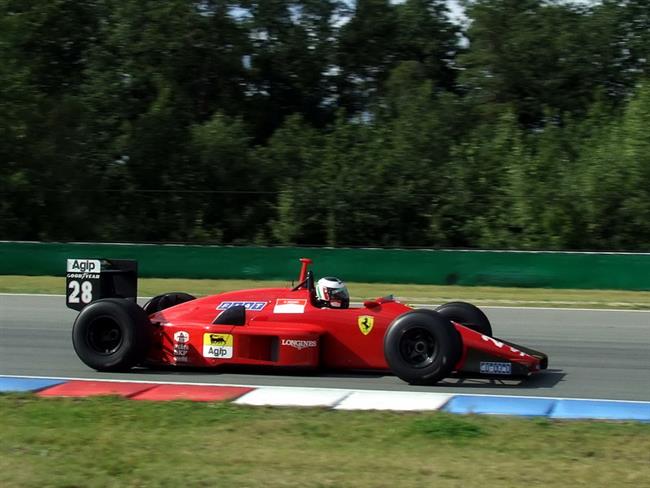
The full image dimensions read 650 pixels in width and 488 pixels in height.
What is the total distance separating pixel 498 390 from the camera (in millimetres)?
9070

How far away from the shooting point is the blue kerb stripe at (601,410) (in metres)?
7.80

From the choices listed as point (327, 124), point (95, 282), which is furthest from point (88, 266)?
point (327, 124)

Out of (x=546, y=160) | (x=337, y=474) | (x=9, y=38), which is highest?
(x=9, y=38)

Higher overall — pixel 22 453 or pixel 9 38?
pixel 9 38

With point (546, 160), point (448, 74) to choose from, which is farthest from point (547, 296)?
point (448, 74)

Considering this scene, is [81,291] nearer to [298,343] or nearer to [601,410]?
[298,343]

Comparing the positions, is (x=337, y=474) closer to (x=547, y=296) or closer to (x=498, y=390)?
(x=498, y=390)

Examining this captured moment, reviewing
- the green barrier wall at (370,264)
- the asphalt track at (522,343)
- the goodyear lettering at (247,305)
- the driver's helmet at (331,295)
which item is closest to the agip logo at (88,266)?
the asphalt track at (522,343)

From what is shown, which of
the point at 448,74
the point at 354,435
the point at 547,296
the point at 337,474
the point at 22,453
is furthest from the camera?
the point at 448,74

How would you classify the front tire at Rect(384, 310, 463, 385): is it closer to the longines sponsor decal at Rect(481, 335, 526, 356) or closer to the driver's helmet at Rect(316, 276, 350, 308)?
the longines sponsor decal at Rect(481, 335, 526, 356)

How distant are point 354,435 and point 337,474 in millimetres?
1071

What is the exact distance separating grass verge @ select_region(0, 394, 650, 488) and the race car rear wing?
8.22 ft

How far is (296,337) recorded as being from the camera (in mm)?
9484

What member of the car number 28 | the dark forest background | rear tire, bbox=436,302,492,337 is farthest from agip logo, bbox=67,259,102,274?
the dark forest background
